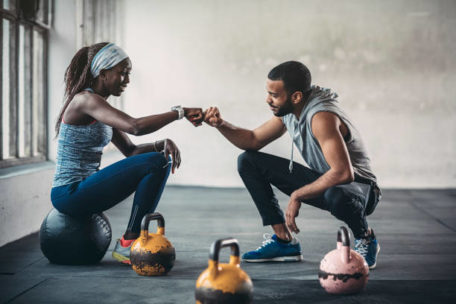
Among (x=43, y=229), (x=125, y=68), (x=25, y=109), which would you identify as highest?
(x=125, y=68)

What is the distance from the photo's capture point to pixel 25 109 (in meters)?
4.07

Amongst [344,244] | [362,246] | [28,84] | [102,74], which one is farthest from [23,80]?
[344,244]

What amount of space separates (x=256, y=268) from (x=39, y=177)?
182 cm

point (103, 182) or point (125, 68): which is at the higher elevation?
point (125, 68)

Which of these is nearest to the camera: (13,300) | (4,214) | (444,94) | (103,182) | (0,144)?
(13,300)

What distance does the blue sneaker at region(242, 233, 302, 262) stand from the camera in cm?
288

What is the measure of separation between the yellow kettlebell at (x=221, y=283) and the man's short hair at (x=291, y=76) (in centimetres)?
110

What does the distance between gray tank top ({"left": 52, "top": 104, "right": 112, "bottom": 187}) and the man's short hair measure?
97cm

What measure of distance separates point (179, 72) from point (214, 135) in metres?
0.94

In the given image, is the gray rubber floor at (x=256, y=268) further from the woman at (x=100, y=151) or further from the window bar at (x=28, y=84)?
the window bar at (x=28, y=84)

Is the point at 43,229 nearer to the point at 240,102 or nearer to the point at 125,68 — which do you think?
the point at 125,68

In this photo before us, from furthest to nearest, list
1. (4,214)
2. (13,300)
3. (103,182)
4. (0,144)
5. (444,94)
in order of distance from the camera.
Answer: (444,94) < (0,144) < (4,214) < (103,182) < (13,300)

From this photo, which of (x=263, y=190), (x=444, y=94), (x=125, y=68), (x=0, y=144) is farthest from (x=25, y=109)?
(x=444, y=94)

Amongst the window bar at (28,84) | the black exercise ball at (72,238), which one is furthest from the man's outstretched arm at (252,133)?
the window bar at (28,84)
